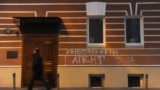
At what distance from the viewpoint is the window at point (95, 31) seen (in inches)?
761

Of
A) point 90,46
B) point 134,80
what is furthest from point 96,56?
point 134,80

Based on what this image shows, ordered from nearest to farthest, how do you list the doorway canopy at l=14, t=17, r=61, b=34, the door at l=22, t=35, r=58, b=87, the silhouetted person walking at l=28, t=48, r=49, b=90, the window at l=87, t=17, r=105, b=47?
the silhouetted person walking at l=28, t=48, r=49, b=90 → the doorway canopy at l=14, t=17, r=61, b=34 → the door at l=22, t=35, r=58, b=87 → the window at l=87, t=17, r=105, b=47

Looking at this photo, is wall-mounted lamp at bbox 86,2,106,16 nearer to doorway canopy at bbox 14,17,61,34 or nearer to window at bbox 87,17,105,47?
window at bbox 87,17,105,47

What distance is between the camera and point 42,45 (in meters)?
19.2

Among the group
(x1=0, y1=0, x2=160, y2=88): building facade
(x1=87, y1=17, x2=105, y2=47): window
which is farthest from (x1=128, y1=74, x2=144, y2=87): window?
(x1=87, y1=17, x2=105, y2=47): window

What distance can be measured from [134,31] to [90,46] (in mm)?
2445

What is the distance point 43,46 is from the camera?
63.2 feet

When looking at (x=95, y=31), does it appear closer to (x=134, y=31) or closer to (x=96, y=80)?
(x=134, y=31)

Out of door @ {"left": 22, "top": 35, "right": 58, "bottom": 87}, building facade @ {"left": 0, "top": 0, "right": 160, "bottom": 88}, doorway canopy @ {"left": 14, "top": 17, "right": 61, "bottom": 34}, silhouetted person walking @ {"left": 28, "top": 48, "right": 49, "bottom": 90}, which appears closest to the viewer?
silhouetted person walking @ {"left": 28, "top": 48, "right": 49, "bottom": 90}

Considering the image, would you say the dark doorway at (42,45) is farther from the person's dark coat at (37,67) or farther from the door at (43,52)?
the person's dark coat at (37,67)

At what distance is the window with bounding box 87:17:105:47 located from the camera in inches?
761

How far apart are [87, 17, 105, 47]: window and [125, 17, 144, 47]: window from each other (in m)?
1.29

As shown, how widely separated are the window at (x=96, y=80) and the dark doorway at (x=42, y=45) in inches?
73.8

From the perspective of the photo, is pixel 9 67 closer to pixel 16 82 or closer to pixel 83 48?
pixel 16 82
